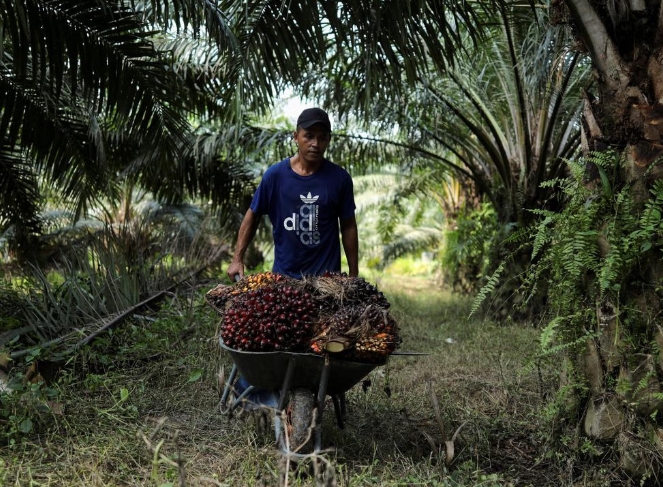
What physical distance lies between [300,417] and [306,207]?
1325 millimetres

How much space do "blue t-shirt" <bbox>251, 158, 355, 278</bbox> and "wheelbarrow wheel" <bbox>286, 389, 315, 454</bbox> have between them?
942 mm

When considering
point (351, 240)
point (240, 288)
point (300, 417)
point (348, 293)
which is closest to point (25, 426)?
point (240, 288)

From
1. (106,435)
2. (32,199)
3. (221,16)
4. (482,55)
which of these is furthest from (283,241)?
(482,55)

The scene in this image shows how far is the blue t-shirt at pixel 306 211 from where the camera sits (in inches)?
164

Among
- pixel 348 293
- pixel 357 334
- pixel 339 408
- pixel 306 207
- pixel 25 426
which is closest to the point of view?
pixel 357 334

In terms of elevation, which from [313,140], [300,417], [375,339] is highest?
[313,140]

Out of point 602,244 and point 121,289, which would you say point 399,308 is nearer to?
point 121,289

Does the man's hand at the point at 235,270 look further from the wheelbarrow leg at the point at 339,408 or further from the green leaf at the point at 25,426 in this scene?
the green leaf at the point at 25,426

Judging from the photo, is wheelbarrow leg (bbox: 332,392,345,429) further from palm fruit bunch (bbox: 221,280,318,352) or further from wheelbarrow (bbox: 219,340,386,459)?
palm fruit bunch (bbox: 221,280,318,352)

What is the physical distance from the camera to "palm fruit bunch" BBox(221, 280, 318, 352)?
3.24m

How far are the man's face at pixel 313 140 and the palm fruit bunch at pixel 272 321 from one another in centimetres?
101

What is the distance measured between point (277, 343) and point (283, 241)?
3.66 ft

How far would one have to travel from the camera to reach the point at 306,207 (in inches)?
164

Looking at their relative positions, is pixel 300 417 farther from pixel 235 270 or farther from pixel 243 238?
pixel 243 238
